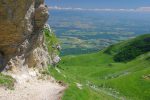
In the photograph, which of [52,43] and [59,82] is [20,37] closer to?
[59,82]

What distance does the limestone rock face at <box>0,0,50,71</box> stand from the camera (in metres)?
42.8

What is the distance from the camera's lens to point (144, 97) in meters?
99.2

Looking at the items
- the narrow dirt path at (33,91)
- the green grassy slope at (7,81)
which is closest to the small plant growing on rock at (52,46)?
the narrow dirt path at (33,91)

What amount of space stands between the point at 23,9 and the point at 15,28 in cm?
261

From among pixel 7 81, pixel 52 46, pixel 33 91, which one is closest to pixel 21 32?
pixel 7 81

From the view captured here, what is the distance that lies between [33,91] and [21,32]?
7588 millimetres

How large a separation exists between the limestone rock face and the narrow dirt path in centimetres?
322

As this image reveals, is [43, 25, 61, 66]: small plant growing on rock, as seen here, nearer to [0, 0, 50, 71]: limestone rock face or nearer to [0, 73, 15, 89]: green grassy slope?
[0, 0, 50, 71]: limestone rock face

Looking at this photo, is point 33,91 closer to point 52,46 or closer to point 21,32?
point 21,32

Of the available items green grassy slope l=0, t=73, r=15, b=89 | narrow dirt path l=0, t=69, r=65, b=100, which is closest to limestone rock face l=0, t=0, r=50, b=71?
green grassy slope l=0, t=73, r=15, b=89

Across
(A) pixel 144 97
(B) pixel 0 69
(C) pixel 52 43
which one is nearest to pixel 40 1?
(B) pixel 0 69

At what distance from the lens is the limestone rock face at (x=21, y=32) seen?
42781 mm

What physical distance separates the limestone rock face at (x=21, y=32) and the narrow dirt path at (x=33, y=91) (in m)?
3.22

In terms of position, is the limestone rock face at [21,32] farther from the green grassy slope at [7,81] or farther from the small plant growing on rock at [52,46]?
the small plant growing on rock at [52,46]
